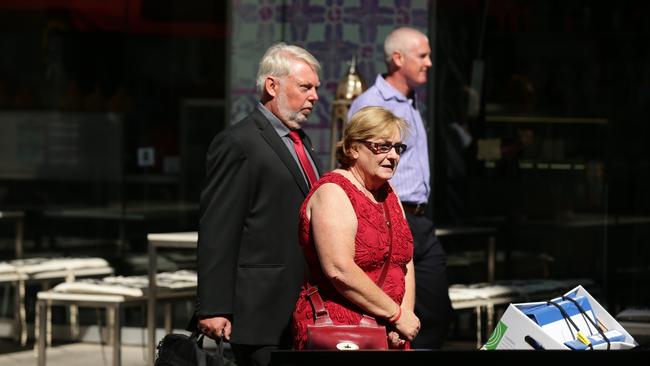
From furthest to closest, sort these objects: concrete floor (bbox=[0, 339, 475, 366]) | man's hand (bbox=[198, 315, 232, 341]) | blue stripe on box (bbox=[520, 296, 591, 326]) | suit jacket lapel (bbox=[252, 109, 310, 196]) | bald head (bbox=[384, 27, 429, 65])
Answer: concrete floor (bbox=[0, 339, 475, 366])
bald head (bbox=[384, 27, 429, 65])
suit jacket lapel (bbox=[252, 109, 310, 196])
man's hand (bbox=[198, 315, 232, 341])
blue stripe on box (bbox=[520, 296, 591, 326])

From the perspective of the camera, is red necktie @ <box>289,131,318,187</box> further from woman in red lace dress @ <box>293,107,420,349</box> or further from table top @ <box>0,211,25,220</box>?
table top @ <box>0,211,25,220</box>

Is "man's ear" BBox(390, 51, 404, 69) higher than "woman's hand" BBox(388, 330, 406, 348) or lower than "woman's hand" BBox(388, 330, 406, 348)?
higher

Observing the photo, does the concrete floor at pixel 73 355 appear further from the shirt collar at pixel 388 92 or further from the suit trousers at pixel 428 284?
the shirt collar at pixel 388 92

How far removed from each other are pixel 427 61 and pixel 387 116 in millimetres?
2445

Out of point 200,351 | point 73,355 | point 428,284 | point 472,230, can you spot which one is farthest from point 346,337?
point 73,355

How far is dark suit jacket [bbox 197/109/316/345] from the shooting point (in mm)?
5453

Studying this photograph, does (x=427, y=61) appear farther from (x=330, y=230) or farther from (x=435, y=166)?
(x=330, y=230)

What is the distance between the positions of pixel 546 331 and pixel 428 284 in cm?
290

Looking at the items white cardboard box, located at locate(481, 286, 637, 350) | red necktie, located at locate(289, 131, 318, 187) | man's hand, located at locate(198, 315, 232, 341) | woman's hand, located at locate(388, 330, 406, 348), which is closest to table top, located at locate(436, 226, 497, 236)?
red necktie, located at locate(289, 131, 318, 187)

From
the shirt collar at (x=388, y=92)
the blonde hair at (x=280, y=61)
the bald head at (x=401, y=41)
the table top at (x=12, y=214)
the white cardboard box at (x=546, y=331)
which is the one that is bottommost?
the table top at (x=12, y=214)

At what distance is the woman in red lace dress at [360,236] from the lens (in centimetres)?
487

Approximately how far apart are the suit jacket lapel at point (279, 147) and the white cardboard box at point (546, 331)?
51.1 inches

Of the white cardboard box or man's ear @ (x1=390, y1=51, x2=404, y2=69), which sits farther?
man's ear @ (x1=390, y1=51, x2=404, y2=69)

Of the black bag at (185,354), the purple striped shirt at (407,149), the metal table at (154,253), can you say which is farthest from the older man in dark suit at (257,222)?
the metal table at (154,253)
